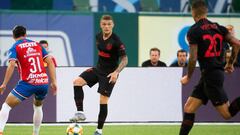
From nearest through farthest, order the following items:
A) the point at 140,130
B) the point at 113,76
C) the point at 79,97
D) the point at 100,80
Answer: the point at 113,76
the point at 79,97
the point at 100,80
the point at 140,130

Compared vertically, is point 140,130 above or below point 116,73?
below

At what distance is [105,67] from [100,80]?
0.86ft

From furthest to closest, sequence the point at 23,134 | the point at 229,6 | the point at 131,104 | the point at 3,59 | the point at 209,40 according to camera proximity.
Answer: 1. the point at 229,6
2. the point at 3,59
3. the point at 131,104
4. the point at 23,134
5. the point at 209,40

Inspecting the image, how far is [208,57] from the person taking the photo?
38.0 ft

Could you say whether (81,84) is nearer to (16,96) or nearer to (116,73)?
(116,73)

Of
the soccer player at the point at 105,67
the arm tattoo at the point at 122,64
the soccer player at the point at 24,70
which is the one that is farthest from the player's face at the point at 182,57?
the soccer player at the point at 24,70

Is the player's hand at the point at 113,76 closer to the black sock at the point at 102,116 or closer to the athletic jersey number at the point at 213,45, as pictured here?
the black sock at the point at 102,116

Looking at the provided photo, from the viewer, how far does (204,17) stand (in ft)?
37.8

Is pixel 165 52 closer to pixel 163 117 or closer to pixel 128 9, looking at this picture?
pixel 128 9

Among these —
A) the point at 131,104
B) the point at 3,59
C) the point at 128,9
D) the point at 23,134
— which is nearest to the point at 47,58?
the point at 23,134

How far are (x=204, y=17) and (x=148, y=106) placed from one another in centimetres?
680

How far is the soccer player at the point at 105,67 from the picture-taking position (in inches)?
539

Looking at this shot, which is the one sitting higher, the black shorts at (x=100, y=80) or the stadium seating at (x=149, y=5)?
the stadium seating at (x=149, y=5)

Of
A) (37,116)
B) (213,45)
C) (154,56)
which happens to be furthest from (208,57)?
(154,56)
